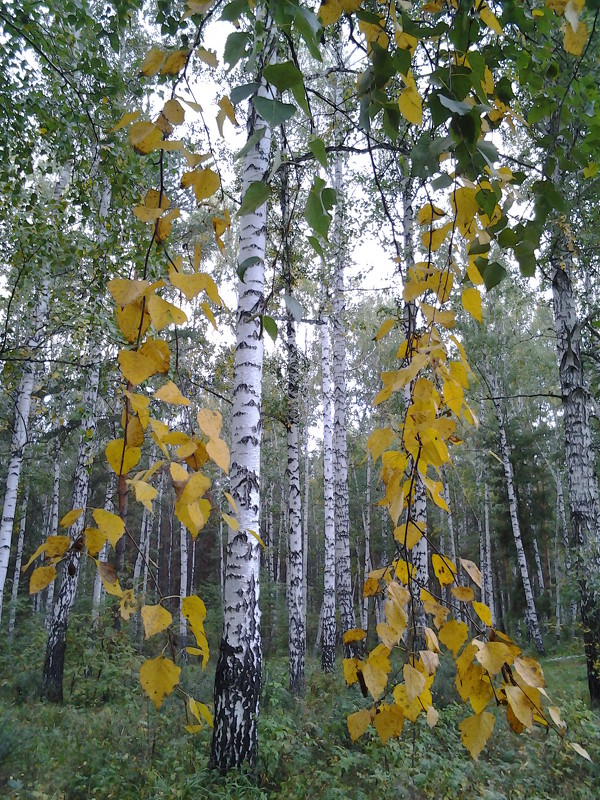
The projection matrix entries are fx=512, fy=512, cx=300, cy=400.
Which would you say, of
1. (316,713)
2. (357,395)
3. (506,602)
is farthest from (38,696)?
(506,602)

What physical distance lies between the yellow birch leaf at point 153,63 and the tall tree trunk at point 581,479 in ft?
18.5

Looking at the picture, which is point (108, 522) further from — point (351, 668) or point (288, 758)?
point (288, 758)

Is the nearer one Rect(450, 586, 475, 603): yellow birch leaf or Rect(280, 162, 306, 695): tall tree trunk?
Rect(450, 586, 475, 603): yellow birch leaf

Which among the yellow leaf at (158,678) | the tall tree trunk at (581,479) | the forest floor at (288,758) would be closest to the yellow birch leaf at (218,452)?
the yellow leaf at (158,678)

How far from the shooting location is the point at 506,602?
2341 centimetres

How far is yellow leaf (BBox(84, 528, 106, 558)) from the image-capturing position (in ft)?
1.96

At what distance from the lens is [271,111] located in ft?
1.90

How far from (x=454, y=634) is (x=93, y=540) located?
1.63 feet

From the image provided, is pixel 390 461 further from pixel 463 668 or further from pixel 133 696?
pixel 133 696

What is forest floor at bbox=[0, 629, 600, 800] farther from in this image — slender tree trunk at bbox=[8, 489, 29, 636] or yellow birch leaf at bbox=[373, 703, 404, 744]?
slender tree trunk at bbox=[8, 489, 29, 636]

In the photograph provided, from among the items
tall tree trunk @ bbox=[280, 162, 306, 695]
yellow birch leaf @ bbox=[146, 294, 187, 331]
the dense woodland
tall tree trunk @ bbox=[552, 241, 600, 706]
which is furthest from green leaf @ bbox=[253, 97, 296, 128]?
tall tree trunk @ bbox=[280, 162, 306, 695]

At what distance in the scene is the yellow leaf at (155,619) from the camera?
0.57 metres

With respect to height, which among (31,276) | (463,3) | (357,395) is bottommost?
(463,3)

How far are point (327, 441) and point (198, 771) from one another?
667 cm
